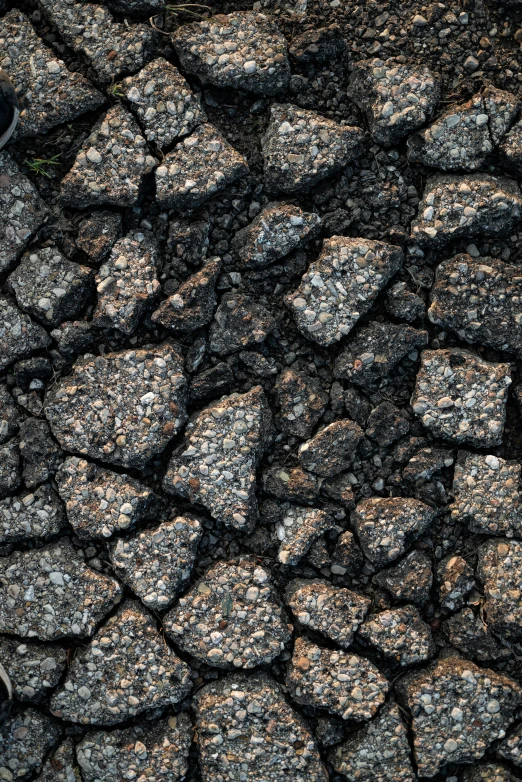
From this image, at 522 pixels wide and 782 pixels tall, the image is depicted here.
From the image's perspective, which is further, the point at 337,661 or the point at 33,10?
the point at 33,10

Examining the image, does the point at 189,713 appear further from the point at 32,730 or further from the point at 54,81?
the point at 54,81

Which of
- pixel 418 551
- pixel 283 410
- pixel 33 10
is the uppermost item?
pixel 33 10

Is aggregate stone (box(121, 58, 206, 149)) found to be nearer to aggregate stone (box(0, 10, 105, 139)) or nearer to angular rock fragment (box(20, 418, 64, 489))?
aggregate stone (box(0, 10, 105, 139))

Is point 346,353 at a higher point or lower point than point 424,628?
higher

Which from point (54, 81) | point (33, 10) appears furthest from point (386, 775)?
point (33, 10)

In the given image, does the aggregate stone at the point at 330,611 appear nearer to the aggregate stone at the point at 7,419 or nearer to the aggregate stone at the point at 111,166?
the aggregate stone at the point at 7,419
